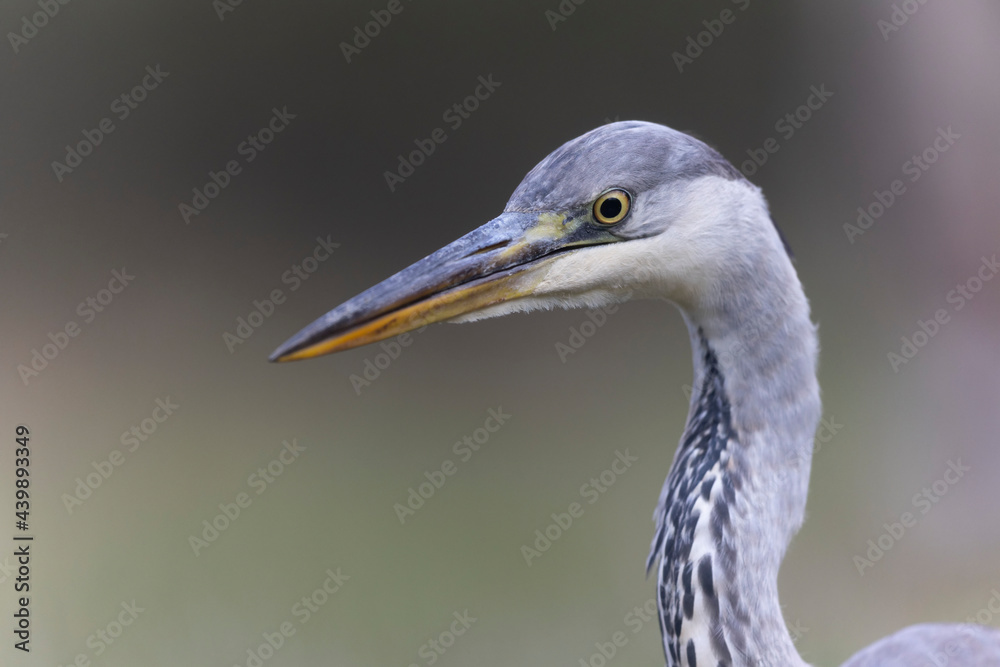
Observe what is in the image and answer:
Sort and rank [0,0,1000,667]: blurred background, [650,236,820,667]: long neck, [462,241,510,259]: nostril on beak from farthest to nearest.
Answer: [0,0,1000,667]: blurred background, [462,241,510,259]: nostril on beak, [650,236,820,667]: long neck

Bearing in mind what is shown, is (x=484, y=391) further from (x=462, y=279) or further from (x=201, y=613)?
(x=462, y=279)

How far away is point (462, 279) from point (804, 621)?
2.58 m

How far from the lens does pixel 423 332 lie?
474cm

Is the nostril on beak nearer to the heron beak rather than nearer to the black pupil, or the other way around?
the heron beak

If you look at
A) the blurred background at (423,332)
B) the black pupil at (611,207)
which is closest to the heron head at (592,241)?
the black pupil at (611,207)

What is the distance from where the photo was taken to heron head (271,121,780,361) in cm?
121

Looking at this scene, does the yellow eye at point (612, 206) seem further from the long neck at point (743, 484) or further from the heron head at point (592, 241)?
the long neck at point (743, 484)

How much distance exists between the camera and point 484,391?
14.9 ft


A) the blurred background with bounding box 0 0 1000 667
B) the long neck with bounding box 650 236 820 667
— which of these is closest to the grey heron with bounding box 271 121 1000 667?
the long neck with bounding box 650 236 820 667

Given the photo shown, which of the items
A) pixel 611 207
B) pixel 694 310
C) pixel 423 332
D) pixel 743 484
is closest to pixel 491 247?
pixel 611 207

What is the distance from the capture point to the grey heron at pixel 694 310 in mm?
1165

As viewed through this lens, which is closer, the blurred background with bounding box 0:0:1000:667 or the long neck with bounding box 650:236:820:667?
the long neck with bounding box 650:236:820:667

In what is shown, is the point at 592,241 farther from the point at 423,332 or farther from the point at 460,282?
the point at 423,332

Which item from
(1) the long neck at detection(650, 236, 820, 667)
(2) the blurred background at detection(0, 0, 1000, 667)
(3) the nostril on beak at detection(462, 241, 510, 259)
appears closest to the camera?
(1) the long neck at detection(650, 236, 820, 667)
